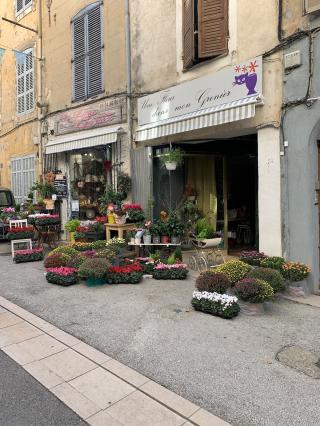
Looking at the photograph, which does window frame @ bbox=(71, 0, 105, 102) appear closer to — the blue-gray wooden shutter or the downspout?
the downspout

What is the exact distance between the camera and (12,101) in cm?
1524

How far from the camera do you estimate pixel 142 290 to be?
6559 millimetres

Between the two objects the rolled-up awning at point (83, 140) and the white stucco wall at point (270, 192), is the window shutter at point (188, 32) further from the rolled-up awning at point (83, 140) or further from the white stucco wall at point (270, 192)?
the rolled-up awning at point (83, 140)

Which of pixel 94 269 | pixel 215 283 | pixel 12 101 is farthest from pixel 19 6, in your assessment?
pixel 215 283

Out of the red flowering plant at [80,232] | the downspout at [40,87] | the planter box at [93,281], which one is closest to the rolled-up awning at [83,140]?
the downspout at [40,87]

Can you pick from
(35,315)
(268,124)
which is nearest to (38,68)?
(268,124)

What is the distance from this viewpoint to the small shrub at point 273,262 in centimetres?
617

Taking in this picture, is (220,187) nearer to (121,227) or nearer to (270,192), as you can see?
(121,227)

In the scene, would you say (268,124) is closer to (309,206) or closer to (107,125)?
(309,206)

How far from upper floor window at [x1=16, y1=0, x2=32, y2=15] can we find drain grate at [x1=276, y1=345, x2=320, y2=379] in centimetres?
1450

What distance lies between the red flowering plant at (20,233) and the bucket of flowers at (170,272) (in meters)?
4.31

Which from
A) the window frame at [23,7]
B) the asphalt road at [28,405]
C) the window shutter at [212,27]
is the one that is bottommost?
the asphalt road at [28,405]

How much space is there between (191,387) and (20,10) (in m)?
15.3

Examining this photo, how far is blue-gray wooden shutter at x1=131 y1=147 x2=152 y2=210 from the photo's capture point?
9422 millimetres
